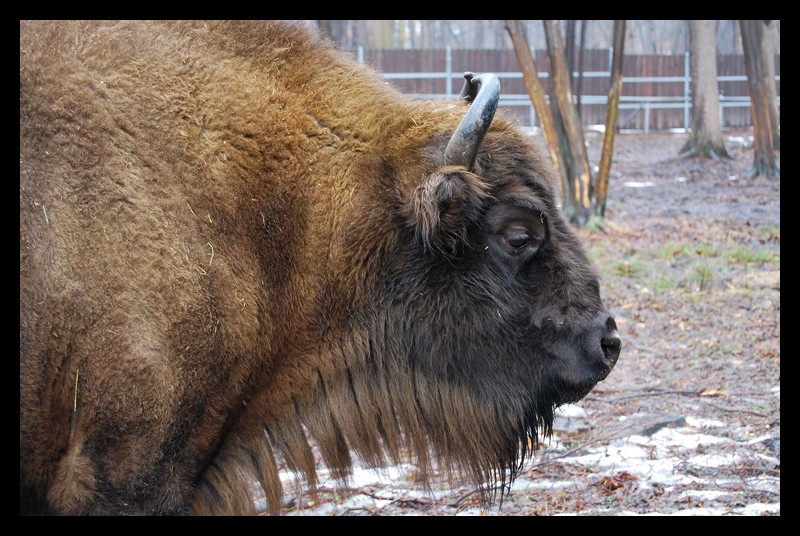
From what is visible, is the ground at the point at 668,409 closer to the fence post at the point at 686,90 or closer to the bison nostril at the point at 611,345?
the bison nostril at the point at 611,345

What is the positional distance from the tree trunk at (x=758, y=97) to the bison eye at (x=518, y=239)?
16.5m

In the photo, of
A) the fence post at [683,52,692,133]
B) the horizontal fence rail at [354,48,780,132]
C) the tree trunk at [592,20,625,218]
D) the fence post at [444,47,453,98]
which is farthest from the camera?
the fence post at [683,52,692,133]

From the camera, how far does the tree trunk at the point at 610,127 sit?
13188 millimetres

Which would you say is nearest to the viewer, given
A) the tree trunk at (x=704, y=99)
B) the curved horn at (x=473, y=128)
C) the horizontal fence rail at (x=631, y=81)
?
the curved horn at (x=473, y=128)

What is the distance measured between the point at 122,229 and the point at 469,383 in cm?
165

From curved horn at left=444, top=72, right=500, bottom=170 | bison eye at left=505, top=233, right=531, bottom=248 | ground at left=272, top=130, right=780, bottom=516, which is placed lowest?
ground at left=272, top=130, right=780, bottom=516

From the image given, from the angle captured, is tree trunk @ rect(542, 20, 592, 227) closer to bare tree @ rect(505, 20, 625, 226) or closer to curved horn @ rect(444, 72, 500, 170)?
bare tree @ rect(505, 20, 625, 226)

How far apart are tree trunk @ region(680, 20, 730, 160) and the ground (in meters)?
10.0

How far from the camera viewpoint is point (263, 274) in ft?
11.4

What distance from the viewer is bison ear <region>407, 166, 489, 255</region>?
3469mm

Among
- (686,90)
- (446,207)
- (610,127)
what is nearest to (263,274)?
(446,207)

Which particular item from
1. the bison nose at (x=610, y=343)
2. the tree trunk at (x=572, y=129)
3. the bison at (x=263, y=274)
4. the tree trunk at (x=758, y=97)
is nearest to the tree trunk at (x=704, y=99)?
the tree trunk at (x=758, y=97)

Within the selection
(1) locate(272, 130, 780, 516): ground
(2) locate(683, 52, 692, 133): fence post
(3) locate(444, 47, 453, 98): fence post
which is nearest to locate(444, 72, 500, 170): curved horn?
(1) locate(272, 130, 780, 516): ground
